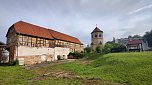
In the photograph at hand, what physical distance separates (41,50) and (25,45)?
4882 mm

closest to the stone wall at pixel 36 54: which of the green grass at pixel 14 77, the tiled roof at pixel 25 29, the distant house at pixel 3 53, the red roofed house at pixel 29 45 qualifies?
the red roofed house at pixel 29 45

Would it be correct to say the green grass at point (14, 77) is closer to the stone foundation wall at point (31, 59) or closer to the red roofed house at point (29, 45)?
the red roofed house at point (29, 45)

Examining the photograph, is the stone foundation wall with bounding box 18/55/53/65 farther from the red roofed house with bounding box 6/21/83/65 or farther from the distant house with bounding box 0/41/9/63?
the distant house with bounding box 0/41/9/63

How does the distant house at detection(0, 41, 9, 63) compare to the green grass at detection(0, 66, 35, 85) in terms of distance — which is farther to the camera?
the distant house at detection(0, 41, 9, 63)

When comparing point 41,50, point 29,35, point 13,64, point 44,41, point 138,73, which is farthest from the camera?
point 44,41

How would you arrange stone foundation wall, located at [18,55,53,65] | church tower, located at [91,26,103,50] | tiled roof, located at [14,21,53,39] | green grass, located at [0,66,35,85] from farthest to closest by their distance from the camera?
church tower, located at [91,26,103,50] < tiled roof, located at [14,21,53,39] < stone foundation wall, located at [18,55,53,65] < green grass, located at [0,66,35,85]

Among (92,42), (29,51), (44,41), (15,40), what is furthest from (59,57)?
(92,42)

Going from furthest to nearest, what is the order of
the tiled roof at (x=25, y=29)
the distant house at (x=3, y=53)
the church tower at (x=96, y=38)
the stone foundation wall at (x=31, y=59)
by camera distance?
the church tower at (x=96, y=38) < the distant house at (x=3, y=53) < the tiled roof at (x=25, y=29) < the stone foundation wall at (x=31, y=59)

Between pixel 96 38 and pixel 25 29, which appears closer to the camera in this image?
pixel 25 29

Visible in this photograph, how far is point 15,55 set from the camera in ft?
94.9

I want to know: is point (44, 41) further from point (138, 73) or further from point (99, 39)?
point (99, 39)

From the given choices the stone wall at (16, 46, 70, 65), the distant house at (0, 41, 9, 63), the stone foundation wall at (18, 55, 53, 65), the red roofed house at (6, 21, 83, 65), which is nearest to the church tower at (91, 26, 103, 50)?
the stone wall at (16, 46, 70, 65)

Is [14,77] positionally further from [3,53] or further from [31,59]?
[3,53]

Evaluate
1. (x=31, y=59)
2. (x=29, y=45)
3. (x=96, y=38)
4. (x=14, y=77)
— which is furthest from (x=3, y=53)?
(x=96, y=38)
